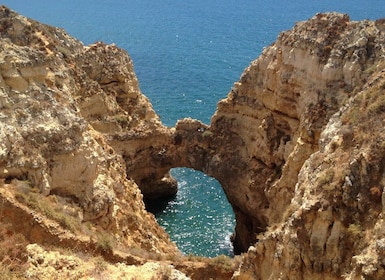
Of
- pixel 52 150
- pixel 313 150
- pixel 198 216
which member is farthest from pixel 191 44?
pixel 52 150

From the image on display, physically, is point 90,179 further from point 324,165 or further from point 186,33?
point 186,33

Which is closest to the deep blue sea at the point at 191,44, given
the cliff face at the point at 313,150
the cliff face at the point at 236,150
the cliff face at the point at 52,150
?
the cliff face at the point at 236,150

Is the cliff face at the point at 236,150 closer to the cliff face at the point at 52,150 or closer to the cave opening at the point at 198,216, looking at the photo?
the cliff face at the point at 52,150

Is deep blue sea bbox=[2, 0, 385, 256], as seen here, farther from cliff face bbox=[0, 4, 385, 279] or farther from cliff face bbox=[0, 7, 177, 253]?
cliff face bbox=[0, 7, 177, 253]

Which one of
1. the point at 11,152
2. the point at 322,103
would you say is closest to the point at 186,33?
the point at 322,103

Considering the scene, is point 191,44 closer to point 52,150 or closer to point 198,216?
point 198,216

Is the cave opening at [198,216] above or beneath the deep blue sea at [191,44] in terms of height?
beneath

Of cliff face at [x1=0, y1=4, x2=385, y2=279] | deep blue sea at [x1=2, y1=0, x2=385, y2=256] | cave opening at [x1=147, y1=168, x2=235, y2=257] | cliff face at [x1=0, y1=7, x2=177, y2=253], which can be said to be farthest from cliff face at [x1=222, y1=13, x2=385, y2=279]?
cliff face at [x1=0, y1=7, x2=177, y2=253]
